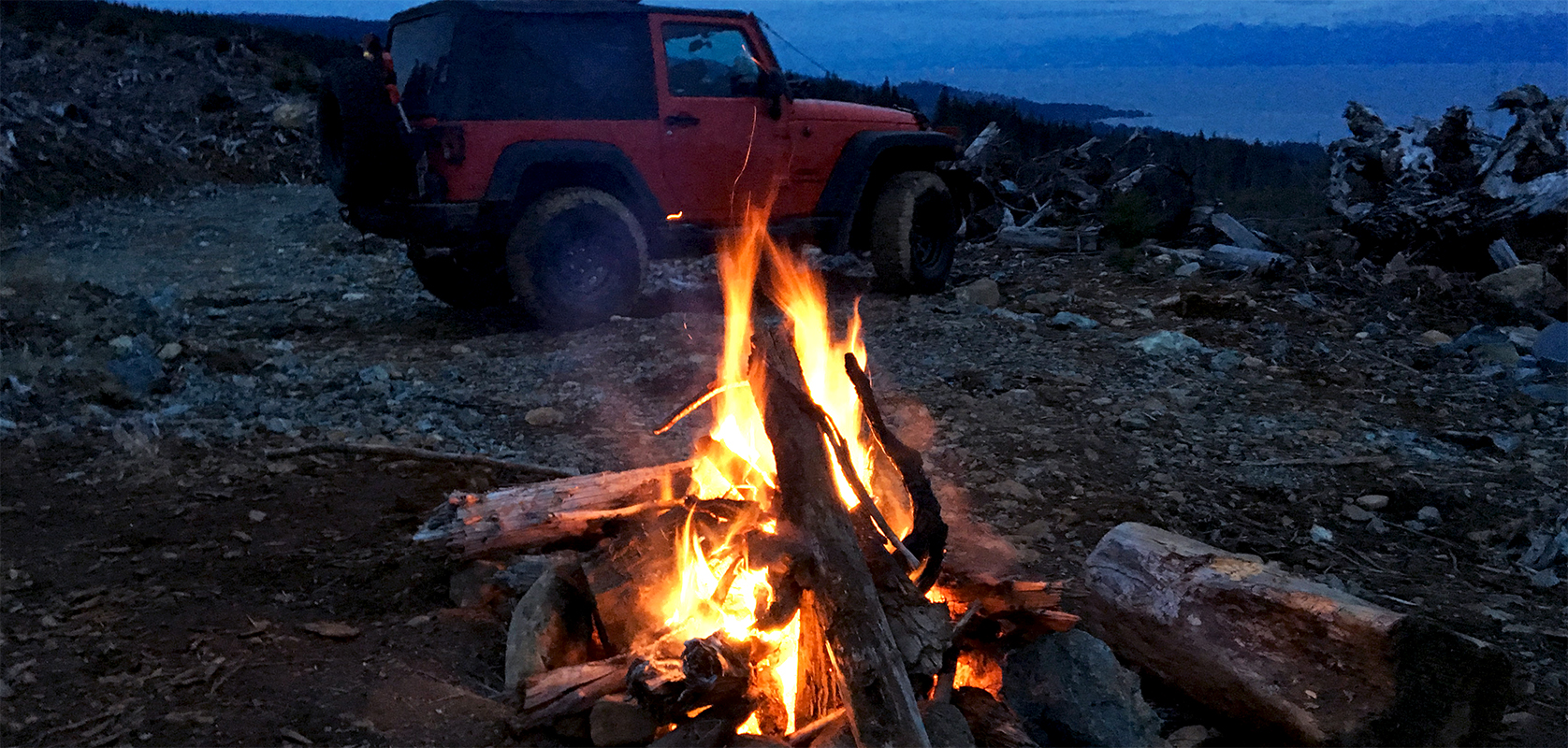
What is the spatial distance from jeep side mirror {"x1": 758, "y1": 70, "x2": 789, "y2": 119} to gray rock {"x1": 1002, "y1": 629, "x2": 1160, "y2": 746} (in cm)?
570

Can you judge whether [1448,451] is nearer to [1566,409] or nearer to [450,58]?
[1566,409]

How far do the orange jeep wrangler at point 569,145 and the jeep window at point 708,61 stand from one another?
0.01m

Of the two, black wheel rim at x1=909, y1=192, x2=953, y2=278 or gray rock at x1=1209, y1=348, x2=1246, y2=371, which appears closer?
gray rock at x1=1209, y1=348, x2=1246, y2=371

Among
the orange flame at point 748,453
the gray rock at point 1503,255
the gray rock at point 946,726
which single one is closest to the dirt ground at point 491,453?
the orange flame at point 748,453

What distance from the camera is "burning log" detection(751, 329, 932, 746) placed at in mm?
2297

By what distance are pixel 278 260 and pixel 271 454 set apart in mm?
6692

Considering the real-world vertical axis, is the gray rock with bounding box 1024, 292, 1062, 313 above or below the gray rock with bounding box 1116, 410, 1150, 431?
above

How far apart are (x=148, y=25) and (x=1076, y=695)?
1230 inches

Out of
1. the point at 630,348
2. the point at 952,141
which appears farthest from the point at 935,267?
the point at 630,348

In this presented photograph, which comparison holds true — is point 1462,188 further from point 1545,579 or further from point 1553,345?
point 1545,579

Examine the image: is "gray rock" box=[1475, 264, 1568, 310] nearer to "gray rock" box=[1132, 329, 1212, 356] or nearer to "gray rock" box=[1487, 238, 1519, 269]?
"gray rock" box=[1487, 238, 1519, 269]

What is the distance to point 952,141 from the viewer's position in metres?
9.06

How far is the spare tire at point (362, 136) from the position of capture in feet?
20.2

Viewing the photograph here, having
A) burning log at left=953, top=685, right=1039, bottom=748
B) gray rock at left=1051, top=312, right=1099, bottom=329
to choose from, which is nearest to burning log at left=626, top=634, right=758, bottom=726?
burning log at left=953, top=685, right=1039, bottom=748
